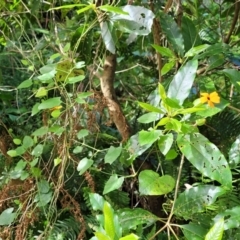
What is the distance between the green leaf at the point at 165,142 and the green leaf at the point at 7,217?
17.2 inches

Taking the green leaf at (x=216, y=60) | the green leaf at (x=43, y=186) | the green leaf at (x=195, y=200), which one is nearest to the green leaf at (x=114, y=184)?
the green leaf at (x=195, y=200)

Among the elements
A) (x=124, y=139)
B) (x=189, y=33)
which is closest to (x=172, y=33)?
(x=189, y=33)

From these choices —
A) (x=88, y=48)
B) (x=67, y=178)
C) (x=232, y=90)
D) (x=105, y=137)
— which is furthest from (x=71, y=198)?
(x=232, y=90)

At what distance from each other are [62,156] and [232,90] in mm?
567

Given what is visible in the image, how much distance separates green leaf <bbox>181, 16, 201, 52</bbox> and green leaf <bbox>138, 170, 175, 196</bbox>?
1.09 feet

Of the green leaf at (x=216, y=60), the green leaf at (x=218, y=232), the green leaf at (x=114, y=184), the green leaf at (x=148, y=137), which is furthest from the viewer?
the green leaf at (x=216, y=60)

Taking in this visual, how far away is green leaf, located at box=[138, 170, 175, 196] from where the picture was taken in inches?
30.0

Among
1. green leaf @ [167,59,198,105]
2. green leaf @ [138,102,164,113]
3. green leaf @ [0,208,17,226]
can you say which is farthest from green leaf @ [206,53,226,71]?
green leaf @ [0,208,17,226]

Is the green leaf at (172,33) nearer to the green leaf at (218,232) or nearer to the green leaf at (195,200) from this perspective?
the green leaf at (195,200)

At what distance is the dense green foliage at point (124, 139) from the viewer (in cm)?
76

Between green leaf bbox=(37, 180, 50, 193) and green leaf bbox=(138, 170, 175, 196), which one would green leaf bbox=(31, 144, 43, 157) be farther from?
green leaf bbox=(138, 170, 175, 196)

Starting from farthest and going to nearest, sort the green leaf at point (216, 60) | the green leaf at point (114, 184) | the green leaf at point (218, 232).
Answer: the green leaf at point (216, 60)
the green leaf at point (114, 184)
the green leaf at point (218, 232)

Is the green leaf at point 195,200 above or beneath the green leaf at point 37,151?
above

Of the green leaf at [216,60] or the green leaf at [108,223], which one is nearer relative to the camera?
the green leaf at [108,223]
